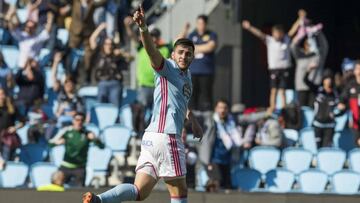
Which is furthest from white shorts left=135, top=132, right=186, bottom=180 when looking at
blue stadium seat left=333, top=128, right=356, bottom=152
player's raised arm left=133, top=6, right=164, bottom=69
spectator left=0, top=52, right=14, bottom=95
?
spectator left=0, top=52, right=14, bottom=95

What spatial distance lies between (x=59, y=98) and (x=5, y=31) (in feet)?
7.09

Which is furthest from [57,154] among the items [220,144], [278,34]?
[278,34]

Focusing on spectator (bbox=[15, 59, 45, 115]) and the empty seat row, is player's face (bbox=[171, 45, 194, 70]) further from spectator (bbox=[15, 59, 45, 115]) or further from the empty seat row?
spectator (bbox=[15, 59, 45, 115])

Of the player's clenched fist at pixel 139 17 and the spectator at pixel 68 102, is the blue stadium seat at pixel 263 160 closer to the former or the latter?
the spectator at pixel 68 102

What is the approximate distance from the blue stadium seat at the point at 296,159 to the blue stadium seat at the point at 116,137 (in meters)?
2.41

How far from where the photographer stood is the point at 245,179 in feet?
55.9

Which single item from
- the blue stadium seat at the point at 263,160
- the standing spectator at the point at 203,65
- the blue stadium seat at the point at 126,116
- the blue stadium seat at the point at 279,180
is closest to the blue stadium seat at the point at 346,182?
the blue stadium seat at the point at 279,180

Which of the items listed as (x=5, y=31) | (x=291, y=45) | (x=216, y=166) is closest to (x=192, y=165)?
(x=216, y=166)

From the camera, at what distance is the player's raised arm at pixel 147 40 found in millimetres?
9367

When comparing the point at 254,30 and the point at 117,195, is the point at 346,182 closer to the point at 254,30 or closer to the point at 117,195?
the point at 254,30

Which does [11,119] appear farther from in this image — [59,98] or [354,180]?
[354,180]

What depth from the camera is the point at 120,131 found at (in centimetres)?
1755

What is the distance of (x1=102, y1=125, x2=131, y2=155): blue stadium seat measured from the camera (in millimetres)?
17484

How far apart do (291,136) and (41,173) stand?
3939 millimetres
